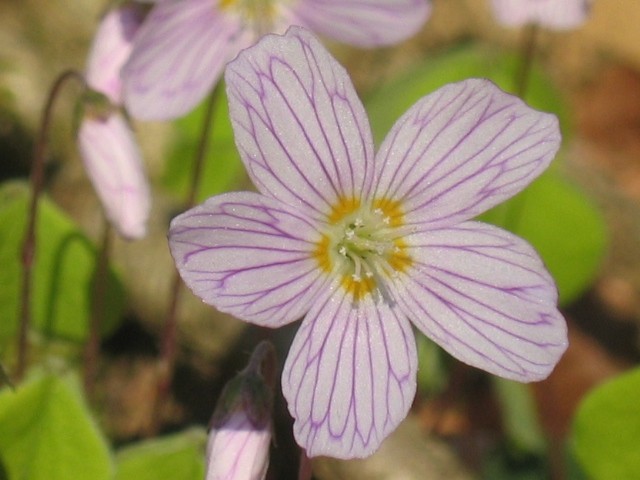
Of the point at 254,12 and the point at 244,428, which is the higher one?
the point at 254,12

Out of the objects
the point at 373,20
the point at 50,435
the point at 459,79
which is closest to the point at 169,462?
the point at 50,435

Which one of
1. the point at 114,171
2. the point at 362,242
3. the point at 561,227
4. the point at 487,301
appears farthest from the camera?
the point at 561,227

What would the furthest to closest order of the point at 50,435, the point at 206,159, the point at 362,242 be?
the point at 206,159
the point at 50,435
the point at 362,242

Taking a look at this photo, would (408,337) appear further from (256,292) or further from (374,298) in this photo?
(256,292)

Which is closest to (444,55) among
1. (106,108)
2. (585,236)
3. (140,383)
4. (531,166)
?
(585,236)

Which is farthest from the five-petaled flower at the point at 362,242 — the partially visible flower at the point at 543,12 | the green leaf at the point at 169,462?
the partially visible flower at the point at 543,12

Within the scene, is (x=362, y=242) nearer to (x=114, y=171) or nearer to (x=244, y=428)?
(x=244, y=428)

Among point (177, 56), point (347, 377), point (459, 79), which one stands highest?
point (177, 56)
